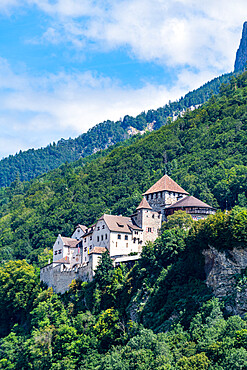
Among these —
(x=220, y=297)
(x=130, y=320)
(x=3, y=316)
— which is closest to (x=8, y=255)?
(x=3, y=316)

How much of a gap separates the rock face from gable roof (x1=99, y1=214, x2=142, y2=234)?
19794 mm

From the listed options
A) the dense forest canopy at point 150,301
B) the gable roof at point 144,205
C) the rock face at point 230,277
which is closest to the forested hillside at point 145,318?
the dense forest canopy at point 150,301

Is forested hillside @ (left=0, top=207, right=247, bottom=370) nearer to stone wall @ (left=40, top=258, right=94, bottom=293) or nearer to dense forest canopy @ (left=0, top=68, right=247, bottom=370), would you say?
dense forest canopy @ (left=0, top=68, right=247, bottom=370)

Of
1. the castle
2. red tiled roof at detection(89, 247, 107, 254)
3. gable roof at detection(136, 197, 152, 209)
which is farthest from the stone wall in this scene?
gable roof at detection(136, 197, 152, 209)

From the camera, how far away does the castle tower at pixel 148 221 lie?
244ft

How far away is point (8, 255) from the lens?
118 meters

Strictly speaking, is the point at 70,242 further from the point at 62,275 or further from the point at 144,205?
the point at 144,205

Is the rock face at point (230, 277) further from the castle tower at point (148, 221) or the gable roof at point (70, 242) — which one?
the gable roof at point (70, 242)

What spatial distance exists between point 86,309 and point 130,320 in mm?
8656

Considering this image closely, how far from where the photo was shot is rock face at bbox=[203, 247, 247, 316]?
48219 millimetres

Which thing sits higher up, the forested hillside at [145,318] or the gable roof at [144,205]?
the gable roof at [144,205]

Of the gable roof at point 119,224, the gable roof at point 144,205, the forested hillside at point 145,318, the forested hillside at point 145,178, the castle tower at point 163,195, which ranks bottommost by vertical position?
the forested hillside at point 145,318

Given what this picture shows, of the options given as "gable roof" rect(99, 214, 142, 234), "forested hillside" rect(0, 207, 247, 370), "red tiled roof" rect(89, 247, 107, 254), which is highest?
"gable roof" rect(99, 214, 142, 234)

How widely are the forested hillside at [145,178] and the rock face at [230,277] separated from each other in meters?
41.9
